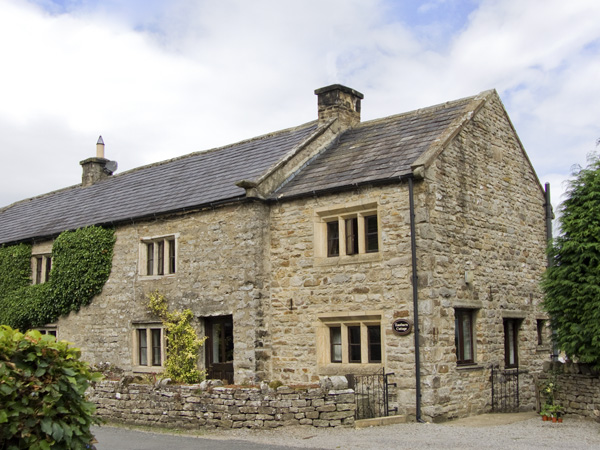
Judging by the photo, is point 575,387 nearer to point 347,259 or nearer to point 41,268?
point 347,259

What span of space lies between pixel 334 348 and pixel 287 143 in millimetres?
6823

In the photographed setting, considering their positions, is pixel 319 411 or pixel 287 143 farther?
pixel 287 143

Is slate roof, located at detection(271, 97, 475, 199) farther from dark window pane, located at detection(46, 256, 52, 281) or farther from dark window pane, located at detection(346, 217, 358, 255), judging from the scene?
dark window pane, located at detection(46, 256, 52, 281)

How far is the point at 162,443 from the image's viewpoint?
11906 mm

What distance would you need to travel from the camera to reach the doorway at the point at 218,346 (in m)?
17.3

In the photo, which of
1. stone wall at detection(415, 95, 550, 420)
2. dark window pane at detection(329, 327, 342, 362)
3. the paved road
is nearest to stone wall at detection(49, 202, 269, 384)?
dark window pane at detection(329, 327, 342, 362)

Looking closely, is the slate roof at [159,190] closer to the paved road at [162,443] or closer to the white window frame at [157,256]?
the white window frame at [157,256]

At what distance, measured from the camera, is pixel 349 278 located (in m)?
15.6

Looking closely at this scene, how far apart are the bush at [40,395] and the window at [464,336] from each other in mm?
10100

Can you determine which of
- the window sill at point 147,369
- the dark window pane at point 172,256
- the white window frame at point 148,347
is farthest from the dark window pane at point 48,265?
the dark window pane at point 172,256

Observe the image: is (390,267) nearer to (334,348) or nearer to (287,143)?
(334,348)

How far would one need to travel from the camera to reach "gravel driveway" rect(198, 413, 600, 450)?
11.1m

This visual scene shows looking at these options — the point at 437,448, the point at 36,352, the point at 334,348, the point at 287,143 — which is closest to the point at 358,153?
the point at 287,143

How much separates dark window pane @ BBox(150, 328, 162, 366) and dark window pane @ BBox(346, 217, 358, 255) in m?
6.48
